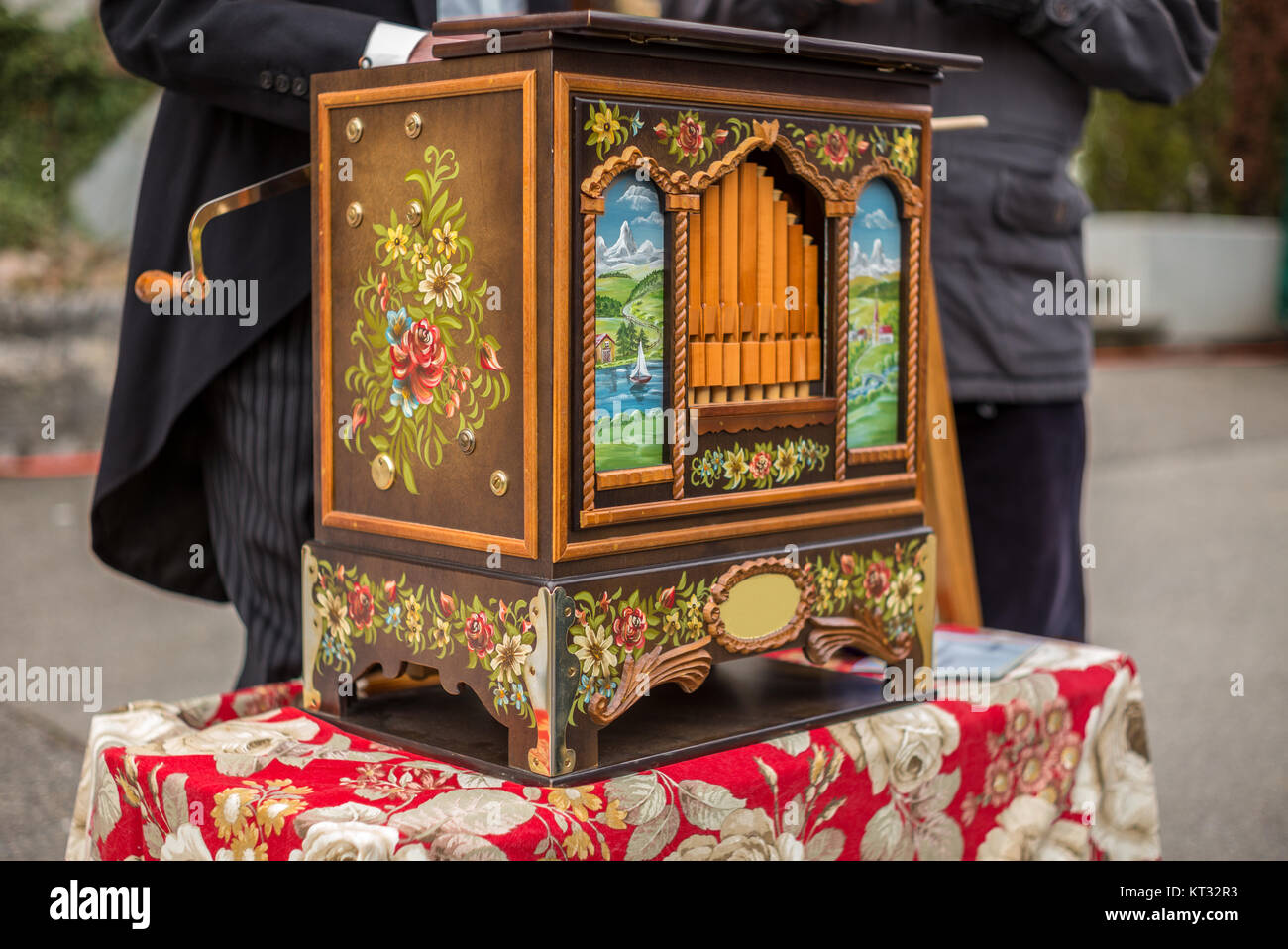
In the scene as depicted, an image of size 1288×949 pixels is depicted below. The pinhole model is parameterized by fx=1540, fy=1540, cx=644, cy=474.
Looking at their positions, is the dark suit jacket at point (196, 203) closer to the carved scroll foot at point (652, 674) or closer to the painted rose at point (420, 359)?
the painted rose at point (420, 359)

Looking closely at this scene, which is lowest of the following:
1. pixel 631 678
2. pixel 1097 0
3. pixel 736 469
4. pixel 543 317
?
pixel 631 678

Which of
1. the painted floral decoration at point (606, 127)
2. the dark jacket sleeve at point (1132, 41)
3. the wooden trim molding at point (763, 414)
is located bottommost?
the wooden trim molding at point (763, 414)

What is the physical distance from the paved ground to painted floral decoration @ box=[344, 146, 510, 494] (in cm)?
179

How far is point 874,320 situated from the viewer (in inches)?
57.3

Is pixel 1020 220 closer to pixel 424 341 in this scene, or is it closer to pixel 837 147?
pixel 837 147

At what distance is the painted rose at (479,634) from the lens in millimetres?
1249

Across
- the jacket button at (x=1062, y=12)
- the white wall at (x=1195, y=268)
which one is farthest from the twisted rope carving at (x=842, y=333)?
the white wall at (x=1195, y=268)

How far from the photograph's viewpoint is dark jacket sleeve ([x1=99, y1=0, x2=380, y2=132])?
1447 mm

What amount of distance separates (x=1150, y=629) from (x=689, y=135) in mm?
3723

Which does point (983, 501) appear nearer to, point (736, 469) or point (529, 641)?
point (736, 469)

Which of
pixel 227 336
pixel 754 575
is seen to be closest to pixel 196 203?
pixel 227 336

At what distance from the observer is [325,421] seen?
139cm

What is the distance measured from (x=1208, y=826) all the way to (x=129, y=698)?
246cm
